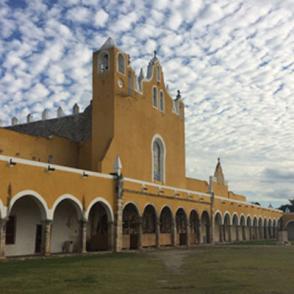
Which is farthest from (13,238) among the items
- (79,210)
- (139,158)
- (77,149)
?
(139,158)

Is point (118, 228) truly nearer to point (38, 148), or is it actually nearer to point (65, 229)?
point (65, 229)

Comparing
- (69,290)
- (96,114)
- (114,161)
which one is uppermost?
(96,114)

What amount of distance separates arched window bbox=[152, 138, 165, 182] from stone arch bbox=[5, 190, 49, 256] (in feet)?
36.5

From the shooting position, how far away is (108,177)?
76.3 ft

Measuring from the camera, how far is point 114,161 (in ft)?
86.4

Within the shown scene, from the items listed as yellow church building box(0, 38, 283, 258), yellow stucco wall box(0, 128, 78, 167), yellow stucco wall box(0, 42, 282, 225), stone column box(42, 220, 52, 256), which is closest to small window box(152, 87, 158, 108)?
yellow church building box(0, 38, 283, 258)

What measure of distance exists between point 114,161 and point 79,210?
5727 mm

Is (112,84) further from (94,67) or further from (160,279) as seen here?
(160,279)

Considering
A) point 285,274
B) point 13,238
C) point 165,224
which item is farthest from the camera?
point 165,224

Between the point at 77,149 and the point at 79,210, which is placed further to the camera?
the point at 77,149

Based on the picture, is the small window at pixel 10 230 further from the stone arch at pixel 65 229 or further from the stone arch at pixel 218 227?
the stone arch at pixel 218 227

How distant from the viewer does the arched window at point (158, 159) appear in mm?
31422

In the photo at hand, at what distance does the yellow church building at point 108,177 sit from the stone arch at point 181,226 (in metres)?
0.08

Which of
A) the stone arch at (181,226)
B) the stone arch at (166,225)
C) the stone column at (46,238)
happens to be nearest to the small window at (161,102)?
the stone arch at (181,226)
